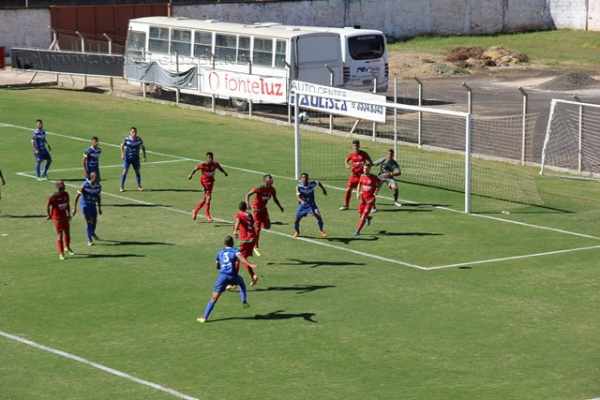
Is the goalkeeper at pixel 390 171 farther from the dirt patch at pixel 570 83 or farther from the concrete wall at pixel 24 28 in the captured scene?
the concrete wall at pixel 24 28

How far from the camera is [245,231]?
1077 inches

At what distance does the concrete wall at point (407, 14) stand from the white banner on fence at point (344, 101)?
92.1ft

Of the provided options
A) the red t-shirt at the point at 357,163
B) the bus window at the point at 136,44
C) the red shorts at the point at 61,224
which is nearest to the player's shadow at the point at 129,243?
the red shorts at the point at 61,224

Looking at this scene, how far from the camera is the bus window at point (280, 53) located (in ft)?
173

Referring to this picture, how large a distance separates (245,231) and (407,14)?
53.6 m

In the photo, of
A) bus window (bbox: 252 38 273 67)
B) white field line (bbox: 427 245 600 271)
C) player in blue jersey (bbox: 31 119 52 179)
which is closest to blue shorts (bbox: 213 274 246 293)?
white field line (bbox: 427 245 600 271)

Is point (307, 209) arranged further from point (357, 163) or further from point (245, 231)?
point (245, 231)

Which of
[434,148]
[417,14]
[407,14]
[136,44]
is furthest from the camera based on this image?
[417,14]

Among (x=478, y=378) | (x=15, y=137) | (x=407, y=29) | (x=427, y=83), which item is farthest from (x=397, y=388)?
(x=407, y=29)

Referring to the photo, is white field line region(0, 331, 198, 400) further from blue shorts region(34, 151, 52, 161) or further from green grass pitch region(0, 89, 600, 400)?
blue shorts region(34, 151, 52, 161)

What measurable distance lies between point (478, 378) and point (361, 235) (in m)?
12.1

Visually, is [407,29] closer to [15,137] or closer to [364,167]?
[15,137]

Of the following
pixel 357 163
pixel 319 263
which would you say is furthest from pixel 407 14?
pixel 319 263

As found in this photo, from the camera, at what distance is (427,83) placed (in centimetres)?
6531
